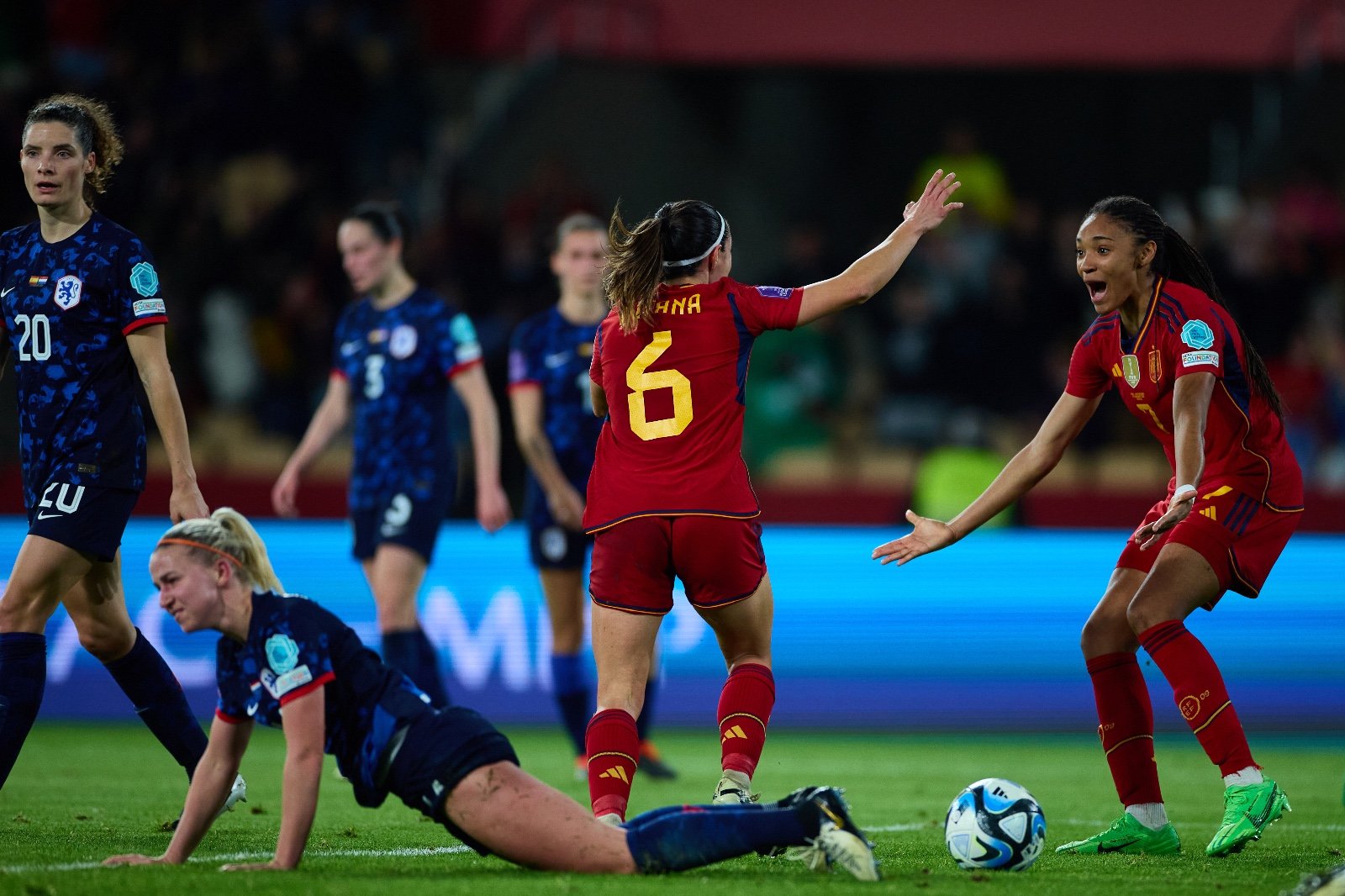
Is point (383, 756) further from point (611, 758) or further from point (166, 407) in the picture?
point (166, 407)

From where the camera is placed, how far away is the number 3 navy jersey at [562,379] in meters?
8.37

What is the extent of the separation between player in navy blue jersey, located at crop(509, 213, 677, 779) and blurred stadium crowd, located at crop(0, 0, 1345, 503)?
5097 mm

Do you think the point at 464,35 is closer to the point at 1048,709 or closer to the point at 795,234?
the point at 795,234

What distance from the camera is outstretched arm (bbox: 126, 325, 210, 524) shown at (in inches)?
226

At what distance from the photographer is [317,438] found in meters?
8.17

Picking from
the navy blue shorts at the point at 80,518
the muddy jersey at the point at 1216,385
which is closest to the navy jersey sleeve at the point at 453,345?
the navy blue shorts at the point at 80,518

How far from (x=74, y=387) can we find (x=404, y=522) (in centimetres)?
222

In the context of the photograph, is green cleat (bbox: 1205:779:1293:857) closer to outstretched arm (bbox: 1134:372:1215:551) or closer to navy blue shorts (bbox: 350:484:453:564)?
outstretched arm (bbox: 1134:372:1215:551)

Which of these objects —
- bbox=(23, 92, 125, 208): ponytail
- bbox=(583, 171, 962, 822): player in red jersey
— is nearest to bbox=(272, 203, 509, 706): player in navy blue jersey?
bbox=(23, 92, 125, 208): ponytail

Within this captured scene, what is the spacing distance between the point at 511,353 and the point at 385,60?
32.4 feet

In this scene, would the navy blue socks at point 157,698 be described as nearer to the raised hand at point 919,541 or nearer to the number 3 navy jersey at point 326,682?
the number 3 navy jersey at point 326,682

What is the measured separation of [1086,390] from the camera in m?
6.16

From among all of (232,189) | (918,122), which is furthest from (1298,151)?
(232,189)

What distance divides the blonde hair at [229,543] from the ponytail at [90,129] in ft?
6.14
